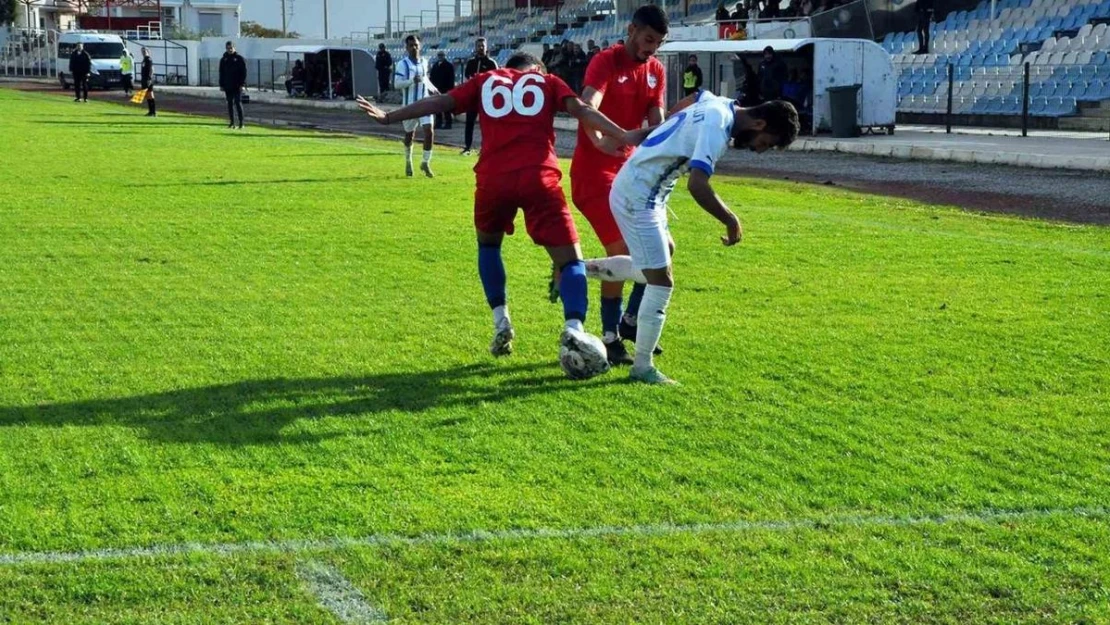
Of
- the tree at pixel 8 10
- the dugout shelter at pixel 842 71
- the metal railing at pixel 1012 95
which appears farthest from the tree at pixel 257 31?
the dugout shelter at pixel 842 71


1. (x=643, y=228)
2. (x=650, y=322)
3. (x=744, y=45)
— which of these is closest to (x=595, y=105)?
(x=643, y=228)

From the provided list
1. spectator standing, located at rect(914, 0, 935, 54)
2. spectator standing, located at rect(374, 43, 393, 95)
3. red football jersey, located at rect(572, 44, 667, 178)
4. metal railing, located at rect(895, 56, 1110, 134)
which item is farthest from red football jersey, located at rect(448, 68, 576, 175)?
spectator standing, located at rect(374, 43, 393, 95)

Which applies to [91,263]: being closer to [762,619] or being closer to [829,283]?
[829,283]

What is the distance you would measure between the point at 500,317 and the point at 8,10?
349 feet

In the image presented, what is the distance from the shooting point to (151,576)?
4414 mm

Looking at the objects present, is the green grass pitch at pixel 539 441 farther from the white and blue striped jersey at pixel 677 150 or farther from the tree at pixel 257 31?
the tree at pixel 257 31

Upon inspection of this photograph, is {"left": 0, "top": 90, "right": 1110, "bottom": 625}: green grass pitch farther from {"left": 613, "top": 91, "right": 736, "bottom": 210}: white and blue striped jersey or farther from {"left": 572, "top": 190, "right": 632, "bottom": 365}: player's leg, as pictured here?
{"left": 613, "top": 91, "right": 736, "bottom": 210}: white and blue striped jersey

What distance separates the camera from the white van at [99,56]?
61250 millimetres

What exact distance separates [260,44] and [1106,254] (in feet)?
222

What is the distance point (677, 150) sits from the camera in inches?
268

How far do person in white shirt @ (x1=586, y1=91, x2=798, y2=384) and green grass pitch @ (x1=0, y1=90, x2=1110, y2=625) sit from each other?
0.41m

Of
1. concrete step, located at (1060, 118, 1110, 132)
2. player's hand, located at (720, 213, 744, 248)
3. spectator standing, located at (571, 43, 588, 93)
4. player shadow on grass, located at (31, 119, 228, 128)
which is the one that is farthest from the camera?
spectator standing, located at (571, 43, 588, 93)

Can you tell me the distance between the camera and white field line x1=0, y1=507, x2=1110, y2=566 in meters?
4.59

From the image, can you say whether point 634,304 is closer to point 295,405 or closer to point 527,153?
point 527,153
